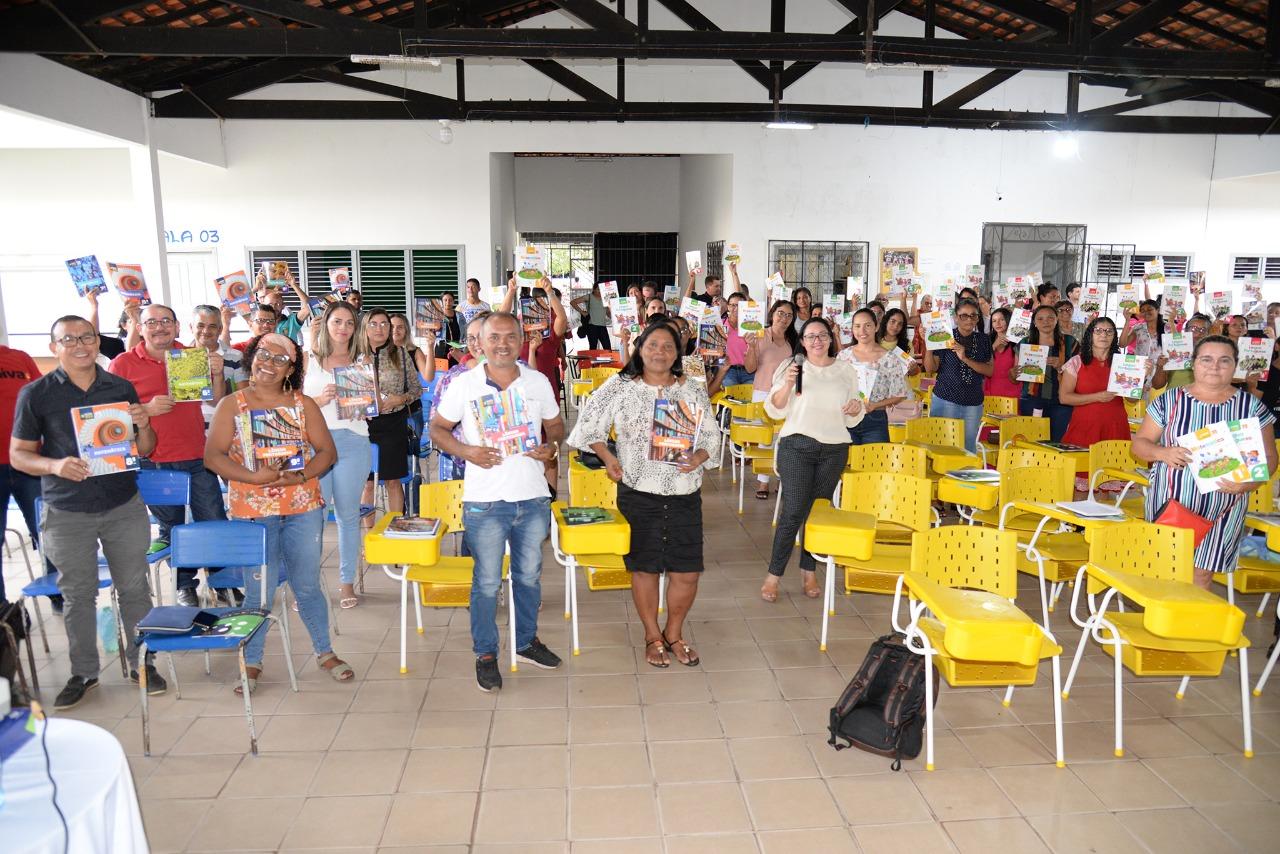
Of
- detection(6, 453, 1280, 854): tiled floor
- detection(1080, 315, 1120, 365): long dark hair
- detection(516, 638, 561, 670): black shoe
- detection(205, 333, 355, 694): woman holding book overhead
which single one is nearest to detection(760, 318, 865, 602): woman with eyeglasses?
detection(6, 453, 1280, 854): tiled floor

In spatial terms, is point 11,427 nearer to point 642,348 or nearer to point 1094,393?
point 642,348

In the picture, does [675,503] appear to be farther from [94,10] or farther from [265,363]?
[94,10]

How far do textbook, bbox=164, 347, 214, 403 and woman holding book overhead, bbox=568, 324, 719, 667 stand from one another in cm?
205

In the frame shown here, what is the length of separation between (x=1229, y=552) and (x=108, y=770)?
4736 millimetres

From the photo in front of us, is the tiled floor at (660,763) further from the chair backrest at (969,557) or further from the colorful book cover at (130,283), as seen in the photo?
the colorful book cover at (130,283)

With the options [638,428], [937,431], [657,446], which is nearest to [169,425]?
[638,428]

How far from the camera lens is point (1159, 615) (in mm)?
3285

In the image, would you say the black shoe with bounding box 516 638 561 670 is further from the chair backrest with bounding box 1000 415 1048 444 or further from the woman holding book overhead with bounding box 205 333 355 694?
the chair backrest with bounding box 1000 415 1048 444

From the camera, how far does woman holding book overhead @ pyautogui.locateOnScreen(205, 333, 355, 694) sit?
3.83m

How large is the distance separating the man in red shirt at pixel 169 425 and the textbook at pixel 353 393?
78cm

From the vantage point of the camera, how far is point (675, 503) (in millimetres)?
4086

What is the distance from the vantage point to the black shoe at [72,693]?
3.91 m

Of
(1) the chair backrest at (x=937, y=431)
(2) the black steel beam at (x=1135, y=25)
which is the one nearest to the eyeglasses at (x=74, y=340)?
(1) the chair backrest at (x=937, y=431)

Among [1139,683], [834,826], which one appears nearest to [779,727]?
[834,826]
